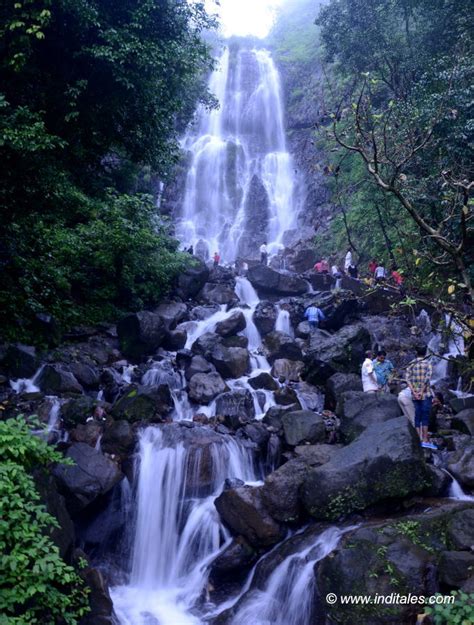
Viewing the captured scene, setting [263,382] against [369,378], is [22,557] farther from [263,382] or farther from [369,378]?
[263,382]

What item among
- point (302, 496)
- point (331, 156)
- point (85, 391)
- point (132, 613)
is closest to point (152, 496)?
point (132, 613)

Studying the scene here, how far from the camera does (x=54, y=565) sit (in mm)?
4473

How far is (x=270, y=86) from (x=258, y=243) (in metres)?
17.9

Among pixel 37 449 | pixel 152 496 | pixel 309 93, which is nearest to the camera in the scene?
pixel 37 449

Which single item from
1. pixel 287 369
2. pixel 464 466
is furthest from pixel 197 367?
pixel 464 466

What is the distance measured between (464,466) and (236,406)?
16.2ft

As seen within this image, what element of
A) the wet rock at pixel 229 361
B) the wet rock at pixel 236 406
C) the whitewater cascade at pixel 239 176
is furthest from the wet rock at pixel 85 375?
the whitewater cascade at pixel 239 176

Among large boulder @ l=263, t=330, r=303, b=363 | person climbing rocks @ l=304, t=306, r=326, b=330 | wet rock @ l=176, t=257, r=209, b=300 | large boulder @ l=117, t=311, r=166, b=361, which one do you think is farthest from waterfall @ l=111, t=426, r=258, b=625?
wet rock @ l=176, t=257, r=209, b=300

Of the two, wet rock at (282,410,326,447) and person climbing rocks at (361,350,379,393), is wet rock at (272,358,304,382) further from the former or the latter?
wet rock at (282,410,326,447)

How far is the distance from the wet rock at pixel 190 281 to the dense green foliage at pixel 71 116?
423 centimetres

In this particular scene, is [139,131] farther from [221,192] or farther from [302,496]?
[221,192]

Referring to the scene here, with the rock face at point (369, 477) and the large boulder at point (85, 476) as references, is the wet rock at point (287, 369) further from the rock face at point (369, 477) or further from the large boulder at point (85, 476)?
the large boulder at point (85, 476)

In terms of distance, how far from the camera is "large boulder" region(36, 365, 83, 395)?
1014 cm

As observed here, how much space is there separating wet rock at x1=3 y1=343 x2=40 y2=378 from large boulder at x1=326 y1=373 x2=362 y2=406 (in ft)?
22.6
